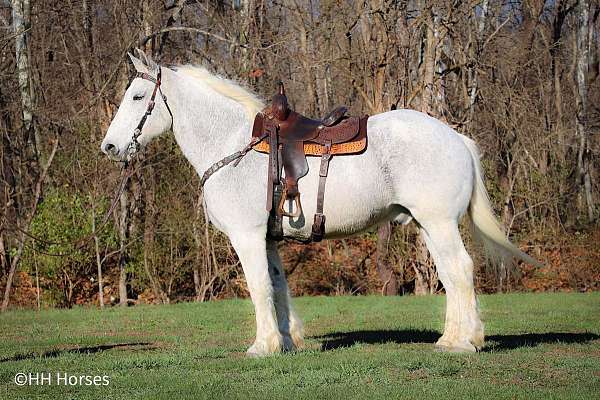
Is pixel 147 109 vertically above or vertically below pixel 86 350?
above

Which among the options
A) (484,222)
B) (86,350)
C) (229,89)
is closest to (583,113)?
(484,222)

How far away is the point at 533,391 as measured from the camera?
20.2ft

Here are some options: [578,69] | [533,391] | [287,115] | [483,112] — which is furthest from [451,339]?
[578,69]

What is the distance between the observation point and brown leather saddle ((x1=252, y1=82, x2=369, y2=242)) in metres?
7.83

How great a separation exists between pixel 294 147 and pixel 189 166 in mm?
8918

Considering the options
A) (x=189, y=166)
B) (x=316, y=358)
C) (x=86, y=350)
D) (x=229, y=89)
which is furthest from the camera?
(x=189, y=166)

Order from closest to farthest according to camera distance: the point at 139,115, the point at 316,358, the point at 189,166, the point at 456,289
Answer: the point at 316,358
the point at 456,289
the point at 139,115
the point at 189,166

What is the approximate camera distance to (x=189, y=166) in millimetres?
16578

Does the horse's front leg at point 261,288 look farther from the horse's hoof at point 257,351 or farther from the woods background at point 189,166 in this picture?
the woods background at point 189,166

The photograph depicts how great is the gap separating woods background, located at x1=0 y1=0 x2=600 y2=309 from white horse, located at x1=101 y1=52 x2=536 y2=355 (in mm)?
6562

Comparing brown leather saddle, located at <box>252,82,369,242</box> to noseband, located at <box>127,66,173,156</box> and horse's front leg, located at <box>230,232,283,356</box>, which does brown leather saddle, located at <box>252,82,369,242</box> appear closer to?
horse's front leg, located at <box>230,232,283,356</box>

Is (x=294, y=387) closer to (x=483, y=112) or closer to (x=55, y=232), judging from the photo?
(x=55, y=232)

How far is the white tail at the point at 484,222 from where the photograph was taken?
8.33 m

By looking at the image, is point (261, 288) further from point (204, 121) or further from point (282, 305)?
point (204, 121)
